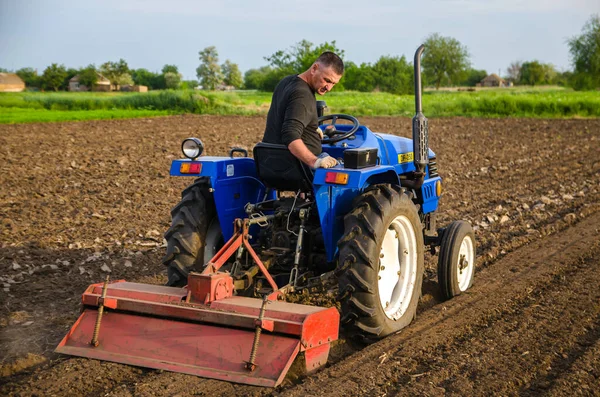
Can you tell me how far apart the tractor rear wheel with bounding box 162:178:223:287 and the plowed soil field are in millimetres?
904

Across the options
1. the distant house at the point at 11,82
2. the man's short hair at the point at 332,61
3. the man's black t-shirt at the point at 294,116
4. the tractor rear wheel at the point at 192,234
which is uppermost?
the distant house at the point at 11,82

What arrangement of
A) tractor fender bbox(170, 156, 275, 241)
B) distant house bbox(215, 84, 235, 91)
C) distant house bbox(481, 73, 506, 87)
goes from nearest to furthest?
tractor fender bbox(170, 156, 275, 241) < distant house bbox(215, 84, 235, 91) < distant house bbox(481, 73, 506, 87)

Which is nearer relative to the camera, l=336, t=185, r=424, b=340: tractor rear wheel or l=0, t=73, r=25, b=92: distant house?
l=336, t=185, r=424, b=340: tractor rear wheel

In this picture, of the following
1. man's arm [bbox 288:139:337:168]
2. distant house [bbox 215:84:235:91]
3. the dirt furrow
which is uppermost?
distant house [bbox 215:84:235:91]

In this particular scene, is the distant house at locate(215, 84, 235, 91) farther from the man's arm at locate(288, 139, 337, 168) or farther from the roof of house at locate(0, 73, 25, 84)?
the man's arm at locate(288, 139, 337, 168)

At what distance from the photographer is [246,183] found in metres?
5.16

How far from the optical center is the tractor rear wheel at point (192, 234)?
15.7 ft

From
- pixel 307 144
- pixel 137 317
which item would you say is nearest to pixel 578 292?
pixel 307 144

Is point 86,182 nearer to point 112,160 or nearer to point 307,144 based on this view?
point 112,160

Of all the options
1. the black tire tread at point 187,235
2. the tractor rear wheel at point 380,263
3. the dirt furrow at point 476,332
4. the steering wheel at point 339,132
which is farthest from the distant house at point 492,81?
the black tire tread at point 187,235

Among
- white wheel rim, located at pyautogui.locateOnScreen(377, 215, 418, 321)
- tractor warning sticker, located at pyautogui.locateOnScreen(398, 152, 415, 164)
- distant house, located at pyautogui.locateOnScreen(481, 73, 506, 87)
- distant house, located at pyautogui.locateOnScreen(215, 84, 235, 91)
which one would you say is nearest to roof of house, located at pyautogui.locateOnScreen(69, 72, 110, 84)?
distant house, located at pyautogui.locateOnScreen(215, 84, 235, 91)

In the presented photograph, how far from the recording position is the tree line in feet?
165

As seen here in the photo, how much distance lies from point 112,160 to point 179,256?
9509 mm

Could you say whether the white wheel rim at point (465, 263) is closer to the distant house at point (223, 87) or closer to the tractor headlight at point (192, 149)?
the tractor headlight at point (192, 149)
